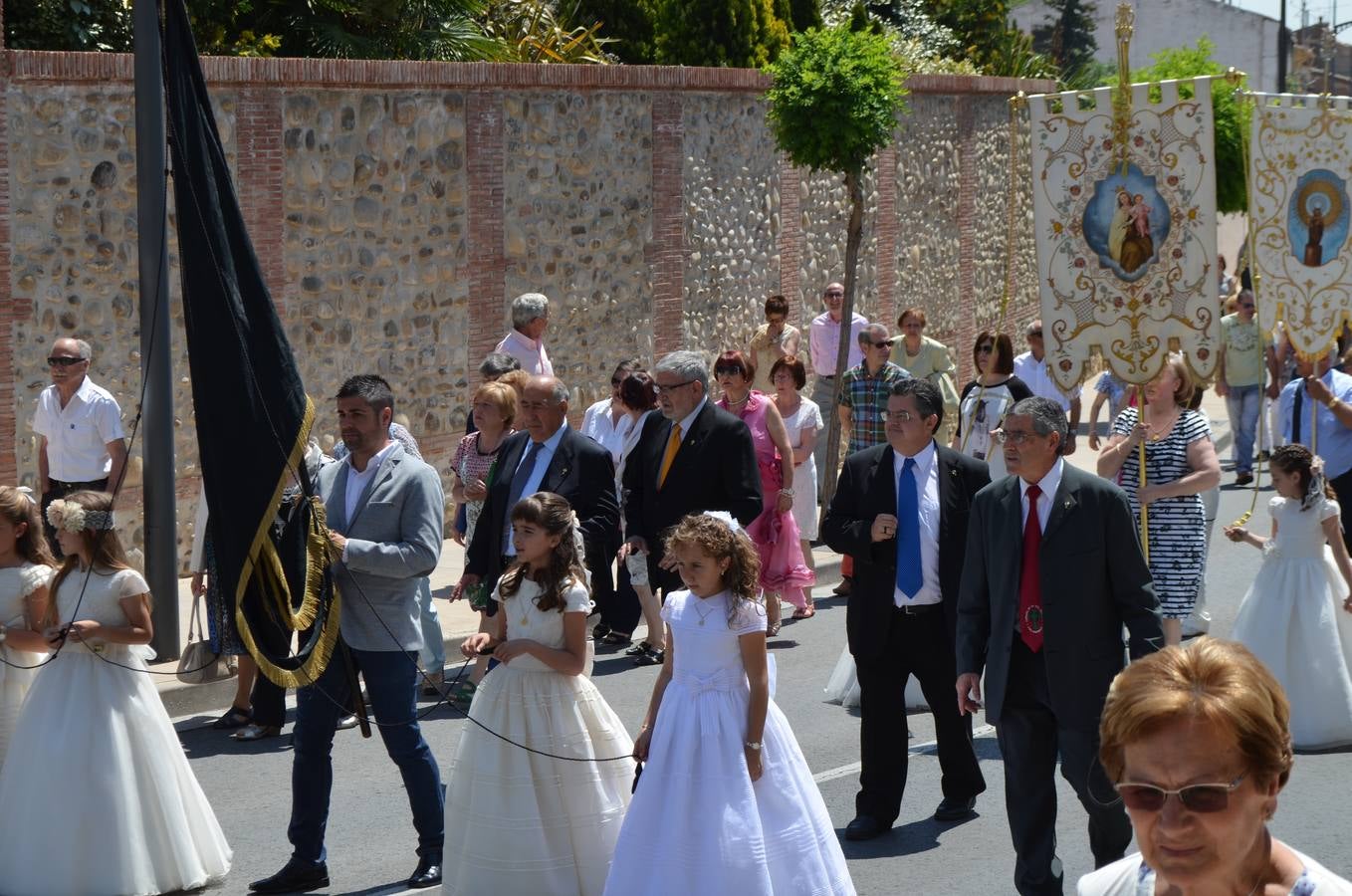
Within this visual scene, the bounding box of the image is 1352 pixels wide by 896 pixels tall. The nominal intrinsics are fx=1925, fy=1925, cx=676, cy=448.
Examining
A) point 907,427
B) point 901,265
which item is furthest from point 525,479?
point 901,265

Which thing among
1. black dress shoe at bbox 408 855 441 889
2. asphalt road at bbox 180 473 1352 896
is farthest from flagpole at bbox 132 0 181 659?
black dress shoe at bbox 408 855 441 889

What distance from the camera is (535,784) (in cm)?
684

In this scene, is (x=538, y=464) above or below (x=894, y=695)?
above

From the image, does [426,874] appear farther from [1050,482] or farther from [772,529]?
[772,529]

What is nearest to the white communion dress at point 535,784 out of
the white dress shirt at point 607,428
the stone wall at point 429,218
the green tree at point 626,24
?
the white dress shirt at point 607,428

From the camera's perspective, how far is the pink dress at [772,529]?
11867 millimetres

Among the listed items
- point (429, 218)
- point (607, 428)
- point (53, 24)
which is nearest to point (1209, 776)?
point (607, 428)

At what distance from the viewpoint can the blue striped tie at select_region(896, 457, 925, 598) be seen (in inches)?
309

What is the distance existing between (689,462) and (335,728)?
2.79 metres

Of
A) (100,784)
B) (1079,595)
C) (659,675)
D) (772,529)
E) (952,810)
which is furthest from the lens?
(772,529)

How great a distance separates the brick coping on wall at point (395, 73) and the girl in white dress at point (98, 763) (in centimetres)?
632

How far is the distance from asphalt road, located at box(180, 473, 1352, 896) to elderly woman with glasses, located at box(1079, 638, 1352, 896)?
4.13 meters

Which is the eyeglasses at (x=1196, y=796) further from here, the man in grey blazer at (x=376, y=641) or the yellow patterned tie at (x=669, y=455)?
the yellow patterned tie at (x=669, y=455)

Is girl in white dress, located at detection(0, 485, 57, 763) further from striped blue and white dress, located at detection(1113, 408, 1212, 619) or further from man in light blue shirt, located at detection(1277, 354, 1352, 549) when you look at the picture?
man in light blue shirt, located at detection(1277, 354, 1352, 549)
